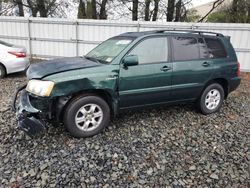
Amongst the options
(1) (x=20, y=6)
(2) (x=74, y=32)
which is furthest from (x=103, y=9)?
(2) (x=74, y=32)

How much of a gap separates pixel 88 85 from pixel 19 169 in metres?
1.50

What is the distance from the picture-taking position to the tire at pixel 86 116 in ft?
12.3

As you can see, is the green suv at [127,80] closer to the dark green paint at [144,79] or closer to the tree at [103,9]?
the dark green paint at [144,79]

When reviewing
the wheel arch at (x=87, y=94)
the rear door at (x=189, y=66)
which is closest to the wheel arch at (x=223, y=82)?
the rear door at (x=189, y=66)

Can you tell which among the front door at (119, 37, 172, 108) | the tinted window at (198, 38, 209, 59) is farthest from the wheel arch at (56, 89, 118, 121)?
the tinted window at (198, 38, 209, 59)

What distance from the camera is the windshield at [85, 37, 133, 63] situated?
14.0 ft

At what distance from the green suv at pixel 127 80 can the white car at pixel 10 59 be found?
388 cm

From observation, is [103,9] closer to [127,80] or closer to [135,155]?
[127,80]

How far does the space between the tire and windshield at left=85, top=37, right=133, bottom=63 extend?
781 mm

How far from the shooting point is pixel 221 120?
16.3 feet

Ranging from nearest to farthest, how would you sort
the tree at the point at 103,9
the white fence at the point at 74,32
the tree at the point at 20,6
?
1. the white fence at the point at 74,32
2. the tree at the point at 20,6
3. the tree at the point at 103,9

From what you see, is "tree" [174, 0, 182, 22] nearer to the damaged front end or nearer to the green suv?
the green suv

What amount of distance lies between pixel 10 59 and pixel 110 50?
4.68 meters

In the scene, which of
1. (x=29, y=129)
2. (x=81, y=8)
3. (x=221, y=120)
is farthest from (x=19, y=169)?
(x=81, y=8)
